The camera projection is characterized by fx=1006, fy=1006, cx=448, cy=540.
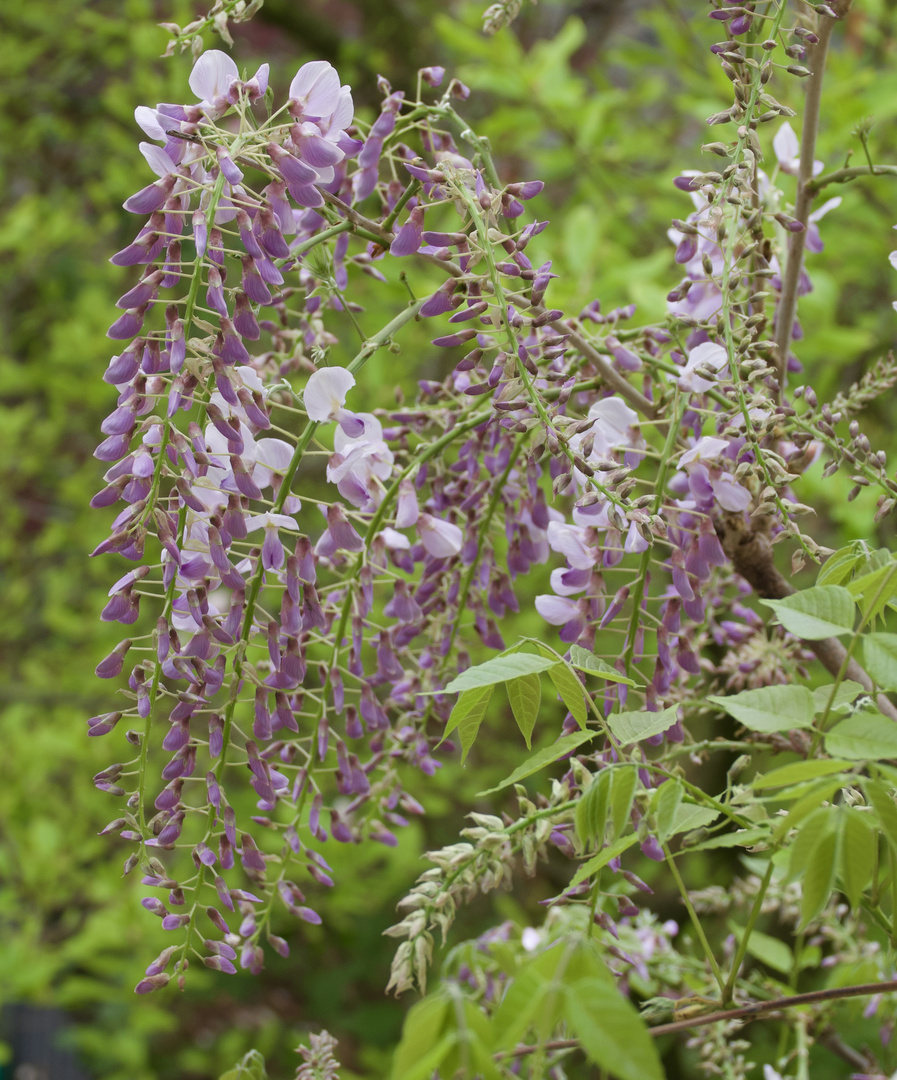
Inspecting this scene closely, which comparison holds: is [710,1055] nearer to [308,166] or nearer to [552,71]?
[308,166]

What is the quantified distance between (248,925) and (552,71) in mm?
1652

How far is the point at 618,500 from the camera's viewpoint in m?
0.49

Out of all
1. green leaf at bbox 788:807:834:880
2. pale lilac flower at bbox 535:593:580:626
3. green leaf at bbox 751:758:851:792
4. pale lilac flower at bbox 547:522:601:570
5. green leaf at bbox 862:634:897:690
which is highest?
pale lilac flower at bbox 547:522:601:570

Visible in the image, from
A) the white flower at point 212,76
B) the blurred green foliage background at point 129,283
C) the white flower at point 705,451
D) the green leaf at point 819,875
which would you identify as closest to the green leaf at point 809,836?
the green leaf at point 819,875

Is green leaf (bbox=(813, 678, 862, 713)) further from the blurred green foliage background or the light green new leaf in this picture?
the blurred green foliage background

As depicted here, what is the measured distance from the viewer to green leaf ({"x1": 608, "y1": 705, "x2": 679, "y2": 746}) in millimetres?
440

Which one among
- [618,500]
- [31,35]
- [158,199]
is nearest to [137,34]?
[31,35]

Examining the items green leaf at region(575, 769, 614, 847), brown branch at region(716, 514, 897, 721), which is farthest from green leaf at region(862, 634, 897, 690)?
brown branch at region(716, 514, 897, 721)

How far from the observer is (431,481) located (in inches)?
26.8

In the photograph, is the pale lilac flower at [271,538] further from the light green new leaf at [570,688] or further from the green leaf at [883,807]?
the green leaf at [883,807]

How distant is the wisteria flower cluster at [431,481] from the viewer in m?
0.49

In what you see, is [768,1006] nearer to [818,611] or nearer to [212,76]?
[818,611]

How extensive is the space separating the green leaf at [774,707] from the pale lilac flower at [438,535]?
0.88 ft

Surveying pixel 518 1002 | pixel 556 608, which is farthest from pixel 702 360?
pixel 518 1002
